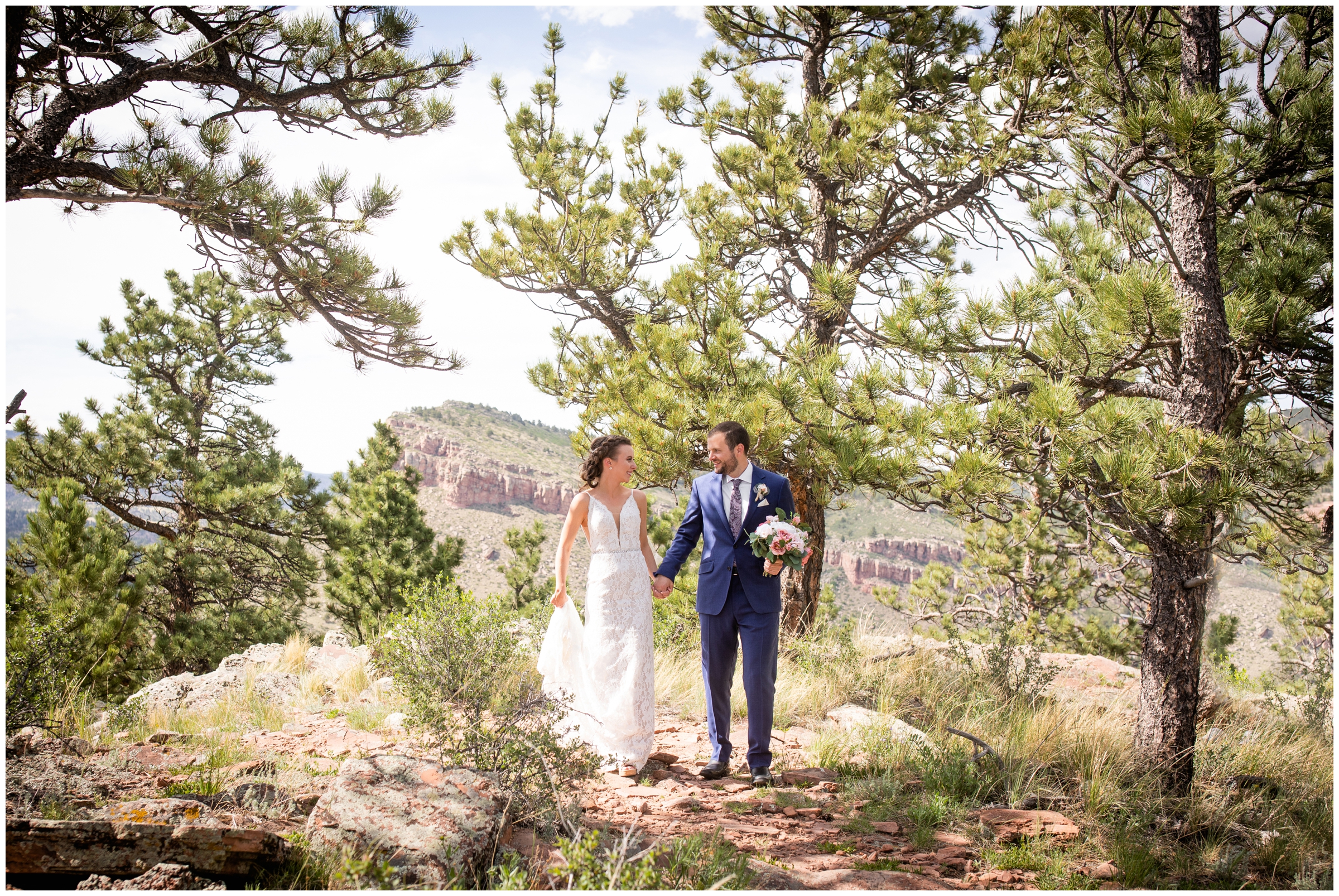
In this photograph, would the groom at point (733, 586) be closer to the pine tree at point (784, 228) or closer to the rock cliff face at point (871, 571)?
the pine tree at point (784, 228)

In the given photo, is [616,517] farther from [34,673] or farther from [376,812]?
[34,673]

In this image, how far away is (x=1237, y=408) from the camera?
520 centimetres

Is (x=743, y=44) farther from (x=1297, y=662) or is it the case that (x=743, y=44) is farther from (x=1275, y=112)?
(x=1297, y=662)

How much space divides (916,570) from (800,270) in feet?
129

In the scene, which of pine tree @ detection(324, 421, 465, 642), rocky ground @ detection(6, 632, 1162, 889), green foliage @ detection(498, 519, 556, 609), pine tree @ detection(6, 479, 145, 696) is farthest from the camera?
green foliage @ detection(498, 519, 556, 609)

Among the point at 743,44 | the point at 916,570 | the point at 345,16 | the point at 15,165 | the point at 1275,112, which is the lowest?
the point at 916,570

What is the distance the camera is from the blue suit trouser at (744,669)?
4.53 meters

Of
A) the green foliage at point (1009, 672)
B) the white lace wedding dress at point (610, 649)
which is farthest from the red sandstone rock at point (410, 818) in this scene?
the green foliage at point (1009, 672)

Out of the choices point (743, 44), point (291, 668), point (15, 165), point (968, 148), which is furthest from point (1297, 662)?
point (15, 165)

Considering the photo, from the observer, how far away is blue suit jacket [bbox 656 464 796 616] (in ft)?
15.3

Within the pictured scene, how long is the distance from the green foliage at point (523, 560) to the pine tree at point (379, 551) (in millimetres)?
1368

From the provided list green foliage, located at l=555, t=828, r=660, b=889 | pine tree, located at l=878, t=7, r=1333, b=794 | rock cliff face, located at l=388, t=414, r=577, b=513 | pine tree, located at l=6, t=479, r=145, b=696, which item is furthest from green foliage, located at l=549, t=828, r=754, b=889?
rock cliff face, located at l=388, t=414, r=577, b=513

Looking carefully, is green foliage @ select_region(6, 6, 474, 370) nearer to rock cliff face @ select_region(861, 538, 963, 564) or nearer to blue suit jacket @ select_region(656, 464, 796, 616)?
blue suit jacket @ select_region(656, 464, 796, 616)

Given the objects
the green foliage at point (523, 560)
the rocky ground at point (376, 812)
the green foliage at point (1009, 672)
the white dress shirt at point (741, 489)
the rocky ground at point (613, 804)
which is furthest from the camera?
the green foliage at point (523, 560)
